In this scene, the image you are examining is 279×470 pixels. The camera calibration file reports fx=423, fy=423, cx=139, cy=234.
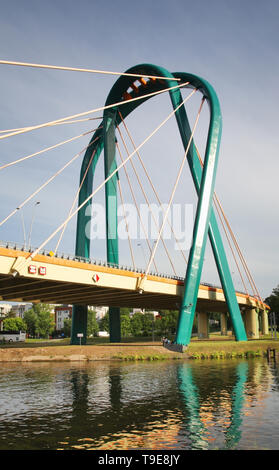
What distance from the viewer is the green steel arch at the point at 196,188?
49.1 meters

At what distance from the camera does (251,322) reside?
268 ft

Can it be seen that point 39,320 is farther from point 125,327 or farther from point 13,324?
point 125,327

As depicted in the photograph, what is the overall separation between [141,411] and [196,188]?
134ft

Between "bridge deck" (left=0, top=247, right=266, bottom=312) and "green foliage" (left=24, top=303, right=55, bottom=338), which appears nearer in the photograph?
"bridge deck" (left=0, top=247, right=266, bottom=312)

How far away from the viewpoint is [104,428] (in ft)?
51.8

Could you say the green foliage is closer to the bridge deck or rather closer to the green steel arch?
the green steel arch

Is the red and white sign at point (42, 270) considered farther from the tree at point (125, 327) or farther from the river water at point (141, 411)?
the tree at point (125, 327)

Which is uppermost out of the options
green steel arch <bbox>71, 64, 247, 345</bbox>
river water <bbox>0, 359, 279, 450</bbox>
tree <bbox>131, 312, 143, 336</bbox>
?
green steel arch <bbox>71, 64, 247, 345</bbox>

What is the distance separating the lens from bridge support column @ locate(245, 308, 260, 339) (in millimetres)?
79406

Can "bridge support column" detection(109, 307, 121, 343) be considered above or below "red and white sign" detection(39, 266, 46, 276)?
below

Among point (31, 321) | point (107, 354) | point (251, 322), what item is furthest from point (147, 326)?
point (107, 354)

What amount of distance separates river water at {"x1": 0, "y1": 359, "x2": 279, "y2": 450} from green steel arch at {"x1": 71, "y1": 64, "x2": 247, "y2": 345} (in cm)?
1896

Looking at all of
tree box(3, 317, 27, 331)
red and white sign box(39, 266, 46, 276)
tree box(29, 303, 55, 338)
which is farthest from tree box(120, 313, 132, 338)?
red and white sign box(39, 266, 46, 276)
